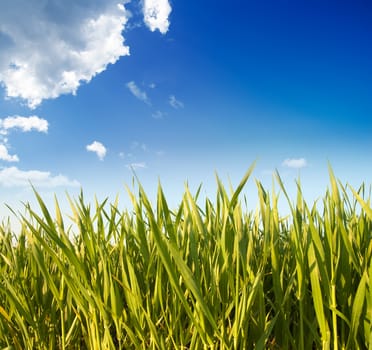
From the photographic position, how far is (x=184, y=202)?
0.73 meters

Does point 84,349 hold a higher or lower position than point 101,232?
lower

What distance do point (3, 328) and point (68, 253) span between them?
0.39 m

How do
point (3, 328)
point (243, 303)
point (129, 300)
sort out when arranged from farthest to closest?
point (3, 328) → point (129, 300) → point (243, 303)

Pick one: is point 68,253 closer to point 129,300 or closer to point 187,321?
point 129,300

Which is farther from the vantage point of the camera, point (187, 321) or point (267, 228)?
point (187, 321)

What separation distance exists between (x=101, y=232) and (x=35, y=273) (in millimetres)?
222

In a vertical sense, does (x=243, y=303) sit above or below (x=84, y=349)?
above

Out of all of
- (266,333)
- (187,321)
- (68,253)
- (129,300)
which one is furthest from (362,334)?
(68,253)

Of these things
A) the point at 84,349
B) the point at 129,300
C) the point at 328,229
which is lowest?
the point at 84,349

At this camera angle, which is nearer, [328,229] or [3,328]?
[328,229]

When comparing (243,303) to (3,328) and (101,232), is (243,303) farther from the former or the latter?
(3,328)

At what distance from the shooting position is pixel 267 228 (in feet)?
2.21

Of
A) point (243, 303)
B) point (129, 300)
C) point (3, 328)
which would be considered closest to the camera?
point (243, 303)

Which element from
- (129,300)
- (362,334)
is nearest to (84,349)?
(129,300)
